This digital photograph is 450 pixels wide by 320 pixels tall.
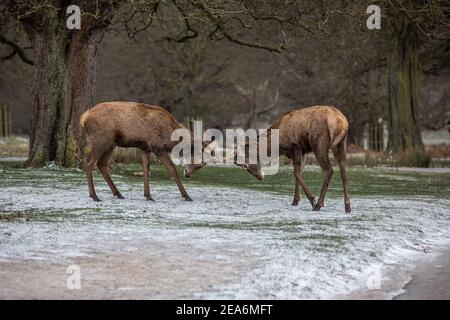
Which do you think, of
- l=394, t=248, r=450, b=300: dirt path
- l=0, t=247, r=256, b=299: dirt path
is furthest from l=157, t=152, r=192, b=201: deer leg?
l=394, t=248, r=450, b=300: dirt path

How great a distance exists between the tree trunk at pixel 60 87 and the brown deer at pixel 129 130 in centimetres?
591

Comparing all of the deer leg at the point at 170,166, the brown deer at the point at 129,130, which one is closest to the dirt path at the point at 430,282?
the deer leg at the point at 170,166

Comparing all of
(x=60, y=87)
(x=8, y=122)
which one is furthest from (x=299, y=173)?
(x=8, y=122)

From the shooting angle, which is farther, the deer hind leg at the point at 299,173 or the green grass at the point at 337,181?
the green grass at the point at 337,181

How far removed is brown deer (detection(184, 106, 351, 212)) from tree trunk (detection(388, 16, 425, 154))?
15571mm

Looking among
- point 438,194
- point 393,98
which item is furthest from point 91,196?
point 393,98

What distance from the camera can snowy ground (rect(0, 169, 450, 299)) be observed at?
8070 mm

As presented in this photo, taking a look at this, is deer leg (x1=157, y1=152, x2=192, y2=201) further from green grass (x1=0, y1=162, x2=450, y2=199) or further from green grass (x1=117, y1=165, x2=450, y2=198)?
green grass (x1=117, y1=165, x2=450, y2=198)

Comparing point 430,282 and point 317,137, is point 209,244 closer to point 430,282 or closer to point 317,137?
point 430,282

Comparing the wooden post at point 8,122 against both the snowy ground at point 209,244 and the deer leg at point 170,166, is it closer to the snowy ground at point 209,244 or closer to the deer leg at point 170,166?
the snowy ground at point 209,244

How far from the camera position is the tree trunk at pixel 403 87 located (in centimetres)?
2975

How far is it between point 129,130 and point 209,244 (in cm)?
487

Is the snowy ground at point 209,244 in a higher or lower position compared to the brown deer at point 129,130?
lower
